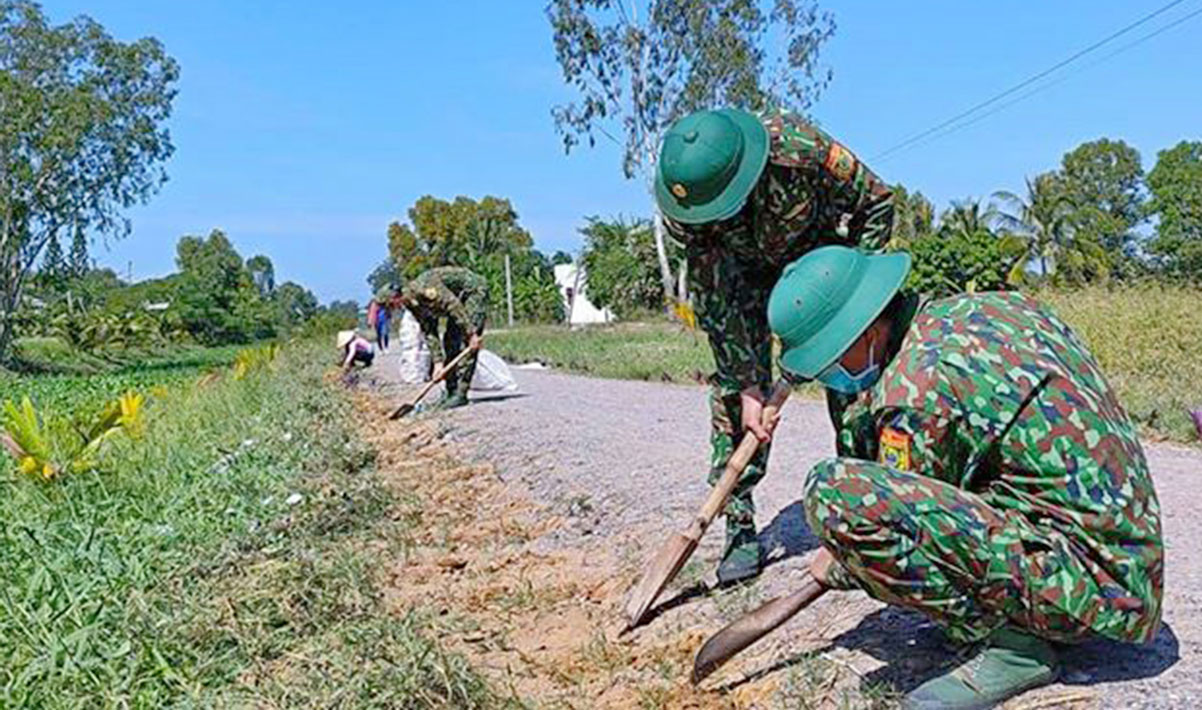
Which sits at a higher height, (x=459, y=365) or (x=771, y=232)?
(x=771, y=232)

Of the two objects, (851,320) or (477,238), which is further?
(477,238)

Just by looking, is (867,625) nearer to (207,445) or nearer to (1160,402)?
(207,445)

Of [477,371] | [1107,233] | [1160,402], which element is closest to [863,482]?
[1160,402]

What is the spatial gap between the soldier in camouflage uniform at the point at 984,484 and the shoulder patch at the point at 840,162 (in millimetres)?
938

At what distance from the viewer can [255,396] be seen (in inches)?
414

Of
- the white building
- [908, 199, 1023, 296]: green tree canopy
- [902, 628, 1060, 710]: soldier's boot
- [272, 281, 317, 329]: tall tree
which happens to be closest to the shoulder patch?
[902, 628, 1060, 710]: soldier's boot

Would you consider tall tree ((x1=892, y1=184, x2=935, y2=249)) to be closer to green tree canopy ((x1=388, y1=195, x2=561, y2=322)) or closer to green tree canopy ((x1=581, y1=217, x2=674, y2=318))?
green tree canopy ((x1=581, y1=217, x2=674, y2=318))

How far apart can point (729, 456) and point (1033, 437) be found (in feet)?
4.96

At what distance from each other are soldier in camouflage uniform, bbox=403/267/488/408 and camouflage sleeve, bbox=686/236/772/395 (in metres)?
5.95

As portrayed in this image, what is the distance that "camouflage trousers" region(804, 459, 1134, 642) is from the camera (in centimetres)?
210

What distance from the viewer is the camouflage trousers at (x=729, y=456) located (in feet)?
11.5

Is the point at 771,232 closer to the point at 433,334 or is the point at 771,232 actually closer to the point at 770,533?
the point at 770,533

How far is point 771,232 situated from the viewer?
3.16m

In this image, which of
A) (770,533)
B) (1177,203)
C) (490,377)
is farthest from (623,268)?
(770,533)
